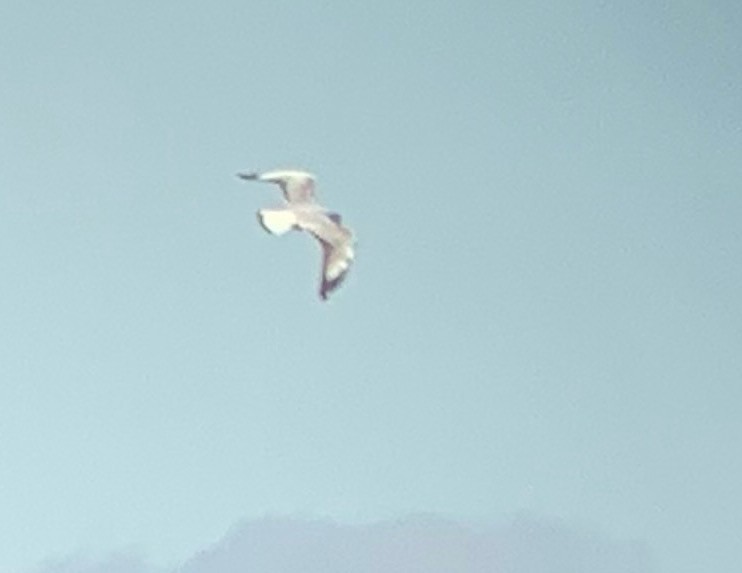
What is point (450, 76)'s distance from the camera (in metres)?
4.38

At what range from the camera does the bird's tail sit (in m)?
3.88

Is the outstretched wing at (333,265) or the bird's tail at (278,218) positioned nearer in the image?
the bird's tail at (278,218)

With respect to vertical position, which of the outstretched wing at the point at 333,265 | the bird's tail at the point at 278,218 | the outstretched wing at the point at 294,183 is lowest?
the outstretched wing at the point at 333,265

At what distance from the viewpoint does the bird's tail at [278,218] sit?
3.88 m

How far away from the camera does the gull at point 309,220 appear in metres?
3.89

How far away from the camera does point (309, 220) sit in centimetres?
388

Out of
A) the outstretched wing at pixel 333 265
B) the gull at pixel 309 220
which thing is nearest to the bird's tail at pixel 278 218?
the gull at pixel 309 220

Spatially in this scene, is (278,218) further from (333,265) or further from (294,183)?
(333,265)

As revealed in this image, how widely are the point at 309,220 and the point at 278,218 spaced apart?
69mm

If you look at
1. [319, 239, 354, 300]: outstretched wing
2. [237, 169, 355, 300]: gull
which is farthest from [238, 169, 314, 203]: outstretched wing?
[319, 239, 354, 300]: outstretched wing

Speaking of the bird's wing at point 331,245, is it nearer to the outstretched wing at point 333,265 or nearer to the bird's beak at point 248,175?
the outstretched wing at point 333,265

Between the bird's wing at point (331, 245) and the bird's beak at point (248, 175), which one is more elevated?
the bird's beak at point (248, 175)

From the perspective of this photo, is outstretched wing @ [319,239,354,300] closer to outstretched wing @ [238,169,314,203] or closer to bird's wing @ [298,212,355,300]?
bird's wing @ [298,212,355,300]

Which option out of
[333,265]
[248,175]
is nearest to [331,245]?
[333,265]
